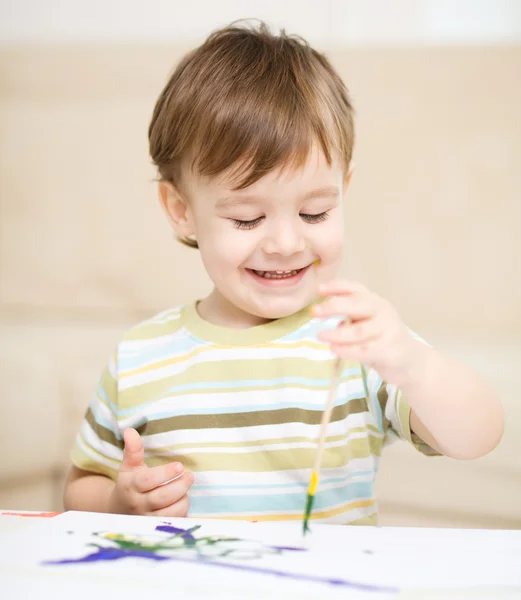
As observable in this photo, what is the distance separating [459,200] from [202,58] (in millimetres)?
564

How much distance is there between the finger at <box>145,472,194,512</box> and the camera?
805 millimetres

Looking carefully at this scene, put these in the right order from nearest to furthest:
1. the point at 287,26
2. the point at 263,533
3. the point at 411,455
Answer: the point at 263,533 < the point at 411,455 < the point at 287,26

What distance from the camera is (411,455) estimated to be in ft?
4.11

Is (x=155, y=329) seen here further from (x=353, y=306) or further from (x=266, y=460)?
(x=353, y=306)

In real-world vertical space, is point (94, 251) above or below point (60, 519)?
above

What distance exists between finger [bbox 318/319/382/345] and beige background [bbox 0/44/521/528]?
0.63 meters

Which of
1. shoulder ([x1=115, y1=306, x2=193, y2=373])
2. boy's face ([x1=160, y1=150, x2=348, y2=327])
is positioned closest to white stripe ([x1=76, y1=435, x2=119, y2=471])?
shoulder ([x1=115, y1=306, x2=193, y2=373])

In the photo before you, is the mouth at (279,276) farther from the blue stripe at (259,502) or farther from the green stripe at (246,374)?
the blue stripe at (259,502)

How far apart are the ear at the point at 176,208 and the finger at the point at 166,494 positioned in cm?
29

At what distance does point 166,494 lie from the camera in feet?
2.64

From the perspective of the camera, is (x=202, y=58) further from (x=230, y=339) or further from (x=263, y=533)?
(x=263, y=533)

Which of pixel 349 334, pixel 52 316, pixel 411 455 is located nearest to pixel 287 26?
pixel 52 316

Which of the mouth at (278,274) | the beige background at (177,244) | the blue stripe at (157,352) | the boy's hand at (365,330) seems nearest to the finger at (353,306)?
the boy's hand at (365,330)

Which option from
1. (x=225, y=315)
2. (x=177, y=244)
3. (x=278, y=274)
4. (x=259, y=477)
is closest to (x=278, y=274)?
(x=278, y=274)
